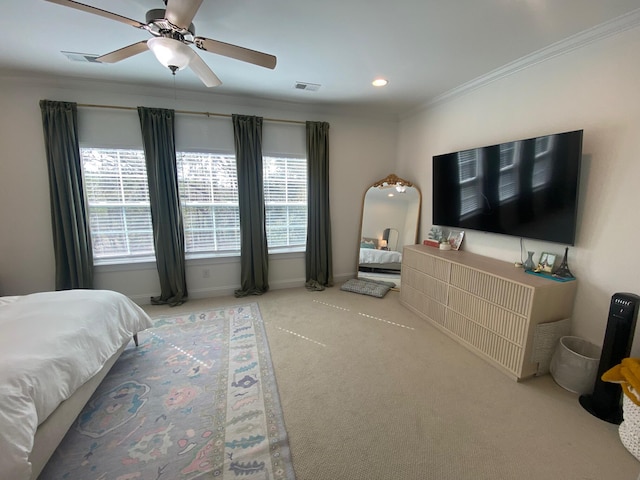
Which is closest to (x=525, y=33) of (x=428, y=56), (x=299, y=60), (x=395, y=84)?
Answer: (x=428, y=56)

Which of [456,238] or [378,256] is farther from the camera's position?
[378,256]

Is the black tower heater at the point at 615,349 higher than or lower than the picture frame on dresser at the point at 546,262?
lower

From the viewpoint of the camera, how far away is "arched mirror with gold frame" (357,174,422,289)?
387 cm

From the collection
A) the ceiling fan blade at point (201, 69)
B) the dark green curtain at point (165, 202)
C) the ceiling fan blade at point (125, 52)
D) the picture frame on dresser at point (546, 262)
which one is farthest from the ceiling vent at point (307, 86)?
the picture frame on dresser at point (546, 262)

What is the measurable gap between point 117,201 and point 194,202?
0.83 m

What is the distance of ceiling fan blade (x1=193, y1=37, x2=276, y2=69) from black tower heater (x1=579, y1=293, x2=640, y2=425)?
2674 millimetres

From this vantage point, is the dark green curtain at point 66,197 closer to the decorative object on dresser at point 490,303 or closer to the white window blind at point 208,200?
the white window blind at point 208,200

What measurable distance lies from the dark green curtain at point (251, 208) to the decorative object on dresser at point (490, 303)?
2006mm

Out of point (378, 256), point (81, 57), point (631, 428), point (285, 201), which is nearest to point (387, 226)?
point (378, 256)

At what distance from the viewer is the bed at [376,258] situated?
13.1ft

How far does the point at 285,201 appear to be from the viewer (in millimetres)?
3830

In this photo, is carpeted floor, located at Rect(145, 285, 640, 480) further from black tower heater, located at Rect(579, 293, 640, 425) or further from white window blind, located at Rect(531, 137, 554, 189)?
white window blind, located at Rect(531, 137, 554, 189)

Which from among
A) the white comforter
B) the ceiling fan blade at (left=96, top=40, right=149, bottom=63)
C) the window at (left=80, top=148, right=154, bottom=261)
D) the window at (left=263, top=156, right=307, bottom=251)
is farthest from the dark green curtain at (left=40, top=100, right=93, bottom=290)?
the window at (left=263, top=156, right=307, bottom=251)

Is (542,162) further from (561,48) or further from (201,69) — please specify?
(201,69)
